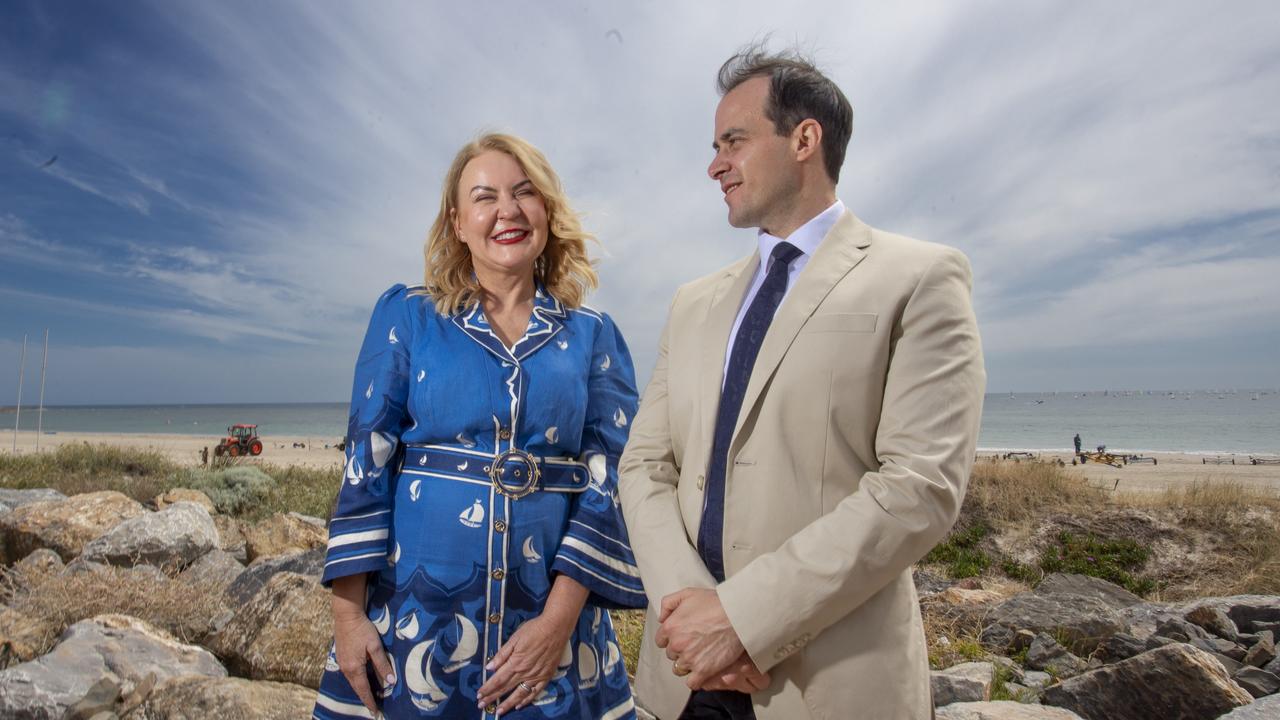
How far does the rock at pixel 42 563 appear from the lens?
545 cm

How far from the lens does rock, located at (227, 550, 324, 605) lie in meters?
5.08

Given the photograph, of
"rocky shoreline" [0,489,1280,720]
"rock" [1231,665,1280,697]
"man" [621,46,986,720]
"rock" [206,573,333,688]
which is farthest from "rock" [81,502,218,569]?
"rock" [1231,665,1280,697]

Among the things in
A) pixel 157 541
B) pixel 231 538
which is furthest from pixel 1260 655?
pixel 231 538

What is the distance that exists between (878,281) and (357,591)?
1398 mm

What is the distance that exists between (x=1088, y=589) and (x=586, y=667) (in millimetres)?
6492

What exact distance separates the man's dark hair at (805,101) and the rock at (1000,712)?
8.20 feet

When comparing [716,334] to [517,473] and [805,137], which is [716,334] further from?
[517,473]

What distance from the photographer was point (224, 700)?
299cm

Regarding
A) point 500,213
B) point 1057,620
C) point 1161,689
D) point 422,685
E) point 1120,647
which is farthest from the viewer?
point 1057,620

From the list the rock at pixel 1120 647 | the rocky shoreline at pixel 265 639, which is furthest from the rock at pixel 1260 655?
the rock at pixel 1120 647

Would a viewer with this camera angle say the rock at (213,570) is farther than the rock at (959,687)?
Yes

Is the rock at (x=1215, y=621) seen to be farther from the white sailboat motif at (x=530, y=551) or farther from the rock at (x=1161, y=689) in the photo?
the white sailboat motif at (x=530, y=551)

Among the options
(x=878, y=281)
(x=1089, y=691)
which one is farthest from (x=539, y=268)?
(x=1089, y=691)

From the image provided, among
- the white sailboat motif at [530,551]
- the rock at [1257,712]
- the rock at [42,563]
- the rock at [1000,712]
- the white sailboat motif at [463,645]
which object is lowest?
the rock at [1000,712]
